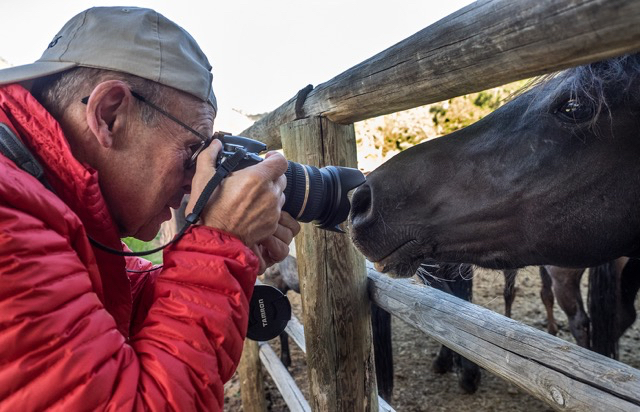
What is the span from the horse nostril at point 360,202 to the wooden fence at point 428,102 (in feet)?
0.77

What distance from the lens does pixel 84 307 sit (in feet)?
2.48

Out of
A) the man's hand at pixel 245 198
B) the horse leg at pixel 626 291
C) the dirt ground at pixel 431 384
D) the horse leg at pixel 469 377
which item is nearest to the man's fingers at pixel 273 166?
the man's hand at pixel 245 198

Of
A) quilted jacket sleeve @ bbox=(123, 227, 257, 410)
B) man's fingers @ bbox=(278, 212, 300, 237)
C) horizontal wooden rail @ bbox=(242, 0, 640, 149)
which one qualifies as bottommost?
quilted jacket sleeve @ bbox=(123, 227, 257, 410)

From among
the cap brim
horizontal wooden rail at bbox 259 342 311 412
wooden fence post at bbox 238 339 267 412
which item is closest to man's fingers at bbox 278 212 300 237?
the cap brim

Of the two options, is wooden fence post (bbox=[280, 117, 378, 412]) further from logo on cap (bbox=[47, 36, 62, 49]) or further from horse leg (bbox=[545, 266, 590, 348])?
horse leg (bbox=[545, 266, 590, 348])

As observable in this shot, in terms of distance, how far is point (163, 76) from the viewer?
104 cm

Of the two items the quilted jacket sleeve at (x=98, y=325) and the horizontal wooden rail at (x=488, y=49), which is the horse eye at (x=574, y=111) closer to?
the horizontal wooden rail at (x=488, y=49)

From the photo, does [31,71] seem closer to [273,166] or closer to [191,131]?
[191,131]

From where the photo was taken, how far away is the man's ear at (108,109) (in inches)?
38.2

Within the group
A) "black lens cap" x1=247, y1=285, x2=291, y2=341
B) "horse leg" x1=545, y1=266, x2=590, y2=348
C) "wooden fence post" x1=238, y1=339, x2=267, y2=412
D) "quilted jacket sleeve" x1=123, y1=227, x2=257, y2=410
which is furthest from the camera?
"horse leg" x1=545, y1=266, x2=590, y2=348

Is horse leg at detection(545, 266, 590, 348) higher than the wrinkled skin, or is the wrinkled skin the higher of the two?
the wrinkled skin

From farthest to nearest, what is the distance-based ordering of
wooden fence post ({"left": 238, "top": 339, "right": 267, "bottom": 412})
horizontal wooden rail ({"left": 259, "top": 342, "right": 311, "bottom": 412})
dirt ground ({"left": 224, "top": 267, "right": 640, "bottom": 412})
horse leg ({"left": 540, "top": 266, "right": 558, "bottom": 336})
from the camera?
horse leg ({"left": 540, "top": 266, "right": 558, "bottom": 336}) < dirt ground ({"left": 224, "top": 267, "right": 640, "bottom": 412}) < wooden fence post ({"left": 238, "top": 339, "right": 267, "bottom": 412}) < horizontal wooden rail ({"left": 259, "top": 342, "right": 311, "bottom": 412})

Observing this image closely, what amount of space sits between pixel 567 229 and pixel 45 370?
1.20 metres

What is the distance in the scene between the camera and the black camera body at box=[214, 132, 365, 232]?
1179 millimetres
